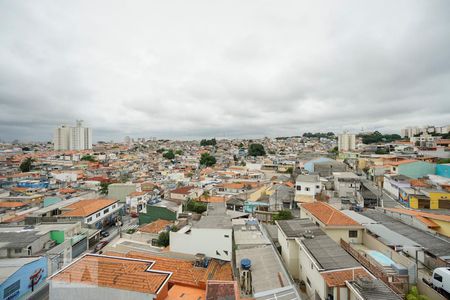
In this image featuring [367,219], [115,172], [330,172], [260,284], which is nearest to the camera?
[260,284]

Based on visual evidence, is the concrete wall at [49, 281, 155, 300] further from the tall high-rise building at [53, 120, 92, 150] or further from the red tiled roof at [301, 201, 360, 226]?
the tall high-rise building at [53, 120, 92, 150]

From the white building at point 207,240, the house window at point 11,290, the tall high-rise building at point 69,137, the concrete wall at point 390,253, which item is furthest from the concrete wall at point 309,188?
the tall high-rise building at point 69,137

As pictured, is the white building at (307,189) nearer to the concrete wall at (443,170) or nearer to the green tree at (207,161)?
the concrete wall at (443,170)

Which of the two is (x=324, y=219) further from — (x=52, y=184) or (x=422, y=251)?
(x=52, y=184)

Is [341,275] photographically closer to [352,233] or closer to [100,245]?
[352,233]

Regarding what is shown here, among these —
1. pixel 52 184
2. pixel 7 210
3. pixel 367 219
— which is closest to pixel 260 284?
pixel 367 219

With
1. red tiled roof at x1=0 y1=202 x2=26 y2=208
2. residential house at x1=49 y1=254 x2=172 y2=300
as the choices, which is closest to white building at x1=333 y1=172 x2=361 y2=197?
residential house at x1=49 y1=254 x2=172 y2=300
